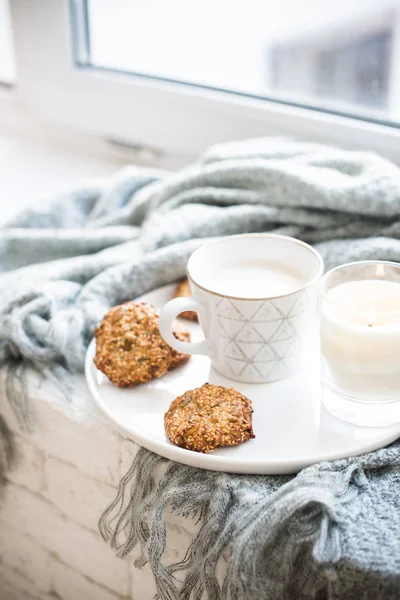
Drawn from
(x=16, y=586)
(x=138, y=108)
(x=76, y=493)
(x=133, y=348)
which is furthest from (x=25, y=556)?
(x=138, y=108)

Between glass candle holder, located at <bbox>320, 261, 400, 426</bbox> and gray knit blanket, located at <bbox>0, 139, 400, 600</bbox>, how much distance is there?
44 mm

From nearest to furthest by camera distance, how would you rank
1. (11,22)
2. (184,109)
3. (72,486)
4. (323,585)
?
1. (323,585)
2. (72,486)
3. (184,109)
4. (11,22)

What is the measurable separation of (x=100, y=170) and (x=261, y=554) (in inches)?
35.0

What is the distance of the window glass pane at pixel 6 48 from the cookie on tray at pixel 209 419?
1.03m

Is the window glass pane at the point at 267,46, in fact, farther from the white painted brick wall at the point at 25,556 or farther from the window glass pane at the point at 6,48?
the white painted brick wall at the point at 25,556

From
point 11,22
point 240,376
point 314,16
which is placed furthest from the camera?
point 11,22

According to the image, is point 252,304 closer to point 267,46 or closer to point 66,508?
point 66,508

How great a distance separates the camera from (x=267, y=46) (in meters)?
1.16

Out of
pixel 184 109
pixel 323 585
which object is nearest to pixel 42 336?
pixel 323 585

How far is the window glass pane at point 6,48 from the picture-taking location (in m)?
1.43

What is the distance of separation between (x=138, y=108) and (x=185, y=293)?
58 cm

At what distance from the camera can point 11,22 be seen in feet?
4.57

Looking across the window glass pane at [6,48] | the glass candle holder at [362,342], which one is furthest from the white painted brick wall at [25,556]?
the window glass pane at [6,48]

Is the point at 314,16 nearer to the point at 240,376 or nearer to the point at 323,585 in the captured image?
the point at 240,376
